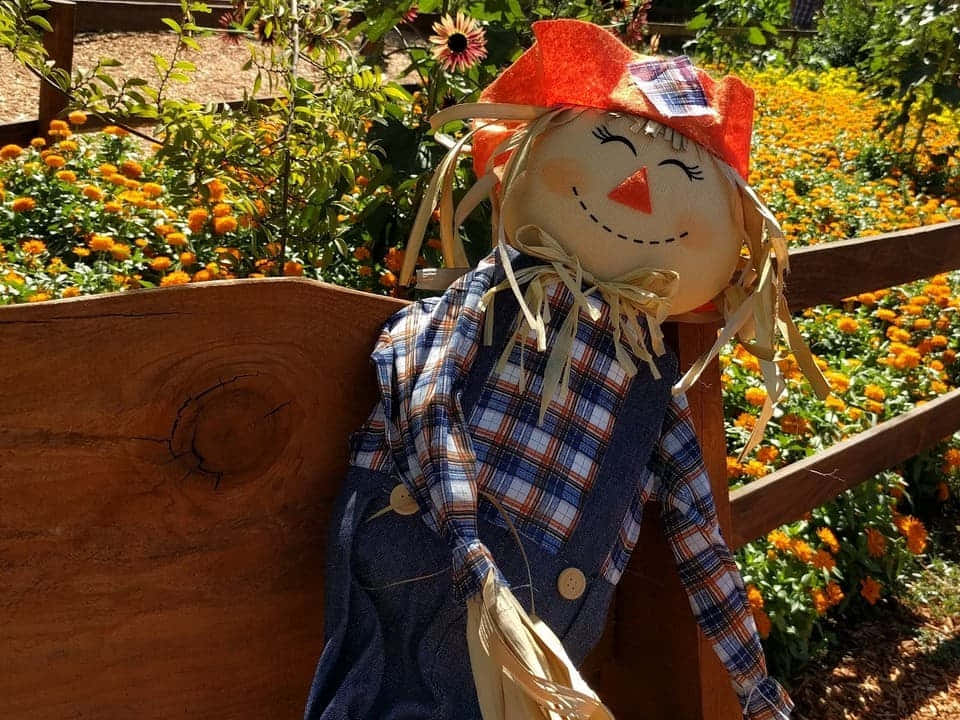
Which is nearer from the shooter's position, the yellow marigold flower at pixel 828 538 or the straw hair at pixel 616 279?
the straw hair at pixel 616 279

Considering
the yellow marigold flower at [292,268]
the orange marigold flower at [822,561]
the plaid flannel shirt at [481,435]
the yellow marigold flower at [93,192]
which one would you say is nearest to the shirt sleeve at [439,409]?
the plaid flannel shirt at [481,435]

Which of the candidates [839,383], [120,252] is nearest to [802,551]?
[839,383]

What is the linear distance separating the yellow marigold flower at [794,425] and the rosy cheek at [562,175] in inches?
63.2

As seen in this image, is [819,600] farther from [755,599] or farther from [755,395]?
[755,395]

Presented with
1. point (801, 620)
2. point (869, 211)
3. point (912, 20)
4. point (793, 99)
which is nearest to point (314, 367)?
point (801, 620)

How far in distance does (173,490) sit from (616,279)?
59cm

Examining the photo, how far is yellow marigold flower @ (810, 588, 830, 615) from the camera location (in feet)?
7.81

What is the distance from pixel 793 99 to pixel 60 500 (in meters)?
6.86

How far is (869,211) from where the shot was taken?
179 inches

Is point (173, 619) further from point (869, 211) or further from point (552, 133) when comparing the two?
point (869, 211)

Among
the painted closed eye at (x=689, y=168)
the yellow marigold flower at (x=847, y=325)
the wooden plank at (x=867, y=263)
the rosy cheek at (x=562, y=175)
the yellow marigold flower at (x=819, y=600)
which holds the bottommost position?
the yellow marigold flower at (x=819, y=600)

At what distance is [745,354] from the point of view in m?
2.85

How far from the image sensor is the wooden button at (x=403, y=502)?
1.23 m

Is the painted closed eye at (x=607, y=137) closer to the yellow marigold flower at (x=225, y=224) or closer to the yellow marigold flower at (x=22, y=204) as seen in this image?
the yellow marigold flower at (x=225, y=224)
